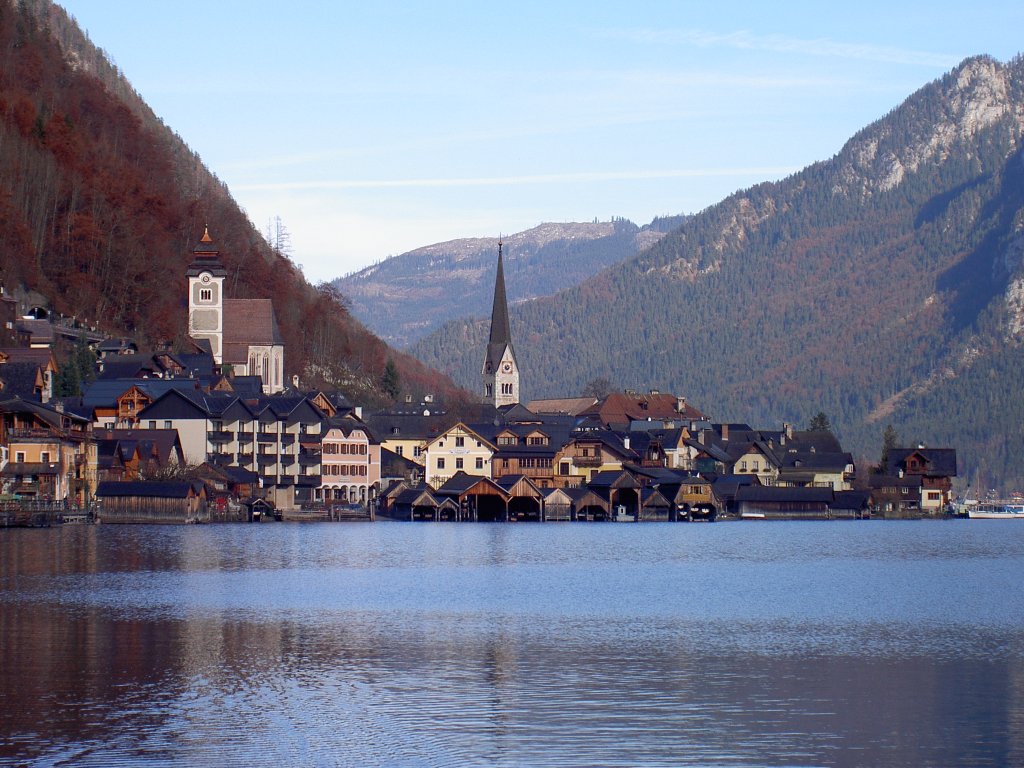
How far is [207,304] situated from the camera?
144125mm

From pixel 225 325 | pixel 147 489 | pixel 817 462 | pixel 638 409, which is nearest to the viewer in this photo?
pixel 147 489

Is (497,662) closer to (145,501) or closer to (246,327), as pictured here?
(145,501)

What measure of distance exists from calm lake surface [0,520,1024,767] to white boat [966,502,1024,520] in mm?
104230

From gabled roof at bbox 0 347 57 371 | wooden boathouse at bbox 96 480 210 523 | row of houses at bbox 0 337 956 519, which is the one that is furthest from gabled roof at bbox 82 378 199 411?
wooden boathouse at bbox 96 480 210 523

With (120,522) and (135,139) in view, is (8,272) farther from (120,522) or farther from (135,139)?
(135,139)

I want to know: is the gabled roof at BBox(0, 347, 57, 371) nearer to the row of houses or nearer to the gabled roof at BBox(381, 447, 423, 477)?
the row of houses

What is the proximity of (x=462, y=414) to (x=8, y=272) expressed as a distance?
44620mm

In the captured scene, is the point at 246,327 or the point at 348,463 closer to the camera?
the point at 348,463

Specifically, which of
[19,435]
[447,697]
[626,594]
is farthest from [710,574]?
[19,435]

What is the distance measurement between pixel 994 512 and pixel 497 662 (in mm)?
151855

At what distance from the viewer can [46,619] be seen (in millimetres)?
42281

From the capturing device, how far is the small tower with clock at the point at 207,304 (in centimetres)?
14362

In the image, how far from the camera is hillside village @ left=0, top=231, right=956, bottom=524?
96.4m

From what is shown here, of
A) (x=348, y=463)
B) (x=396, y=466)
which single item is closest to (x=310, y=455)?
(x=348, y=463)
